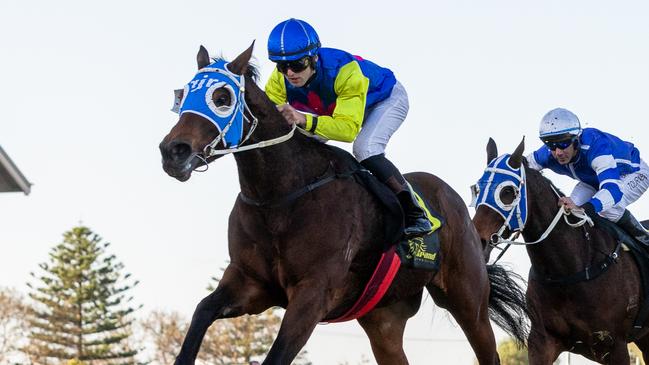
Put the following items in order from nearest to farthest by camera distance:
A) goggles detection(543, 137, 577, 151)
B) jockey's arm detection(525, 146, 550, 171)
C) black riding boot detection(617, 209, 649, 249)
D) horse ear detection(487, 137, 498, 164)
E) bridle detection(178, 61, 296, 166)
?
1. bridle detection(178, 61, 296, 166)
2. goggles detection(543, 137, 577, 151)
3. horse ear detection(487, 137, 498, 164)
4. black riding boot detection(617, 209, 649, 249)
5. jockey's arm detection(525, 146, 550, 171)

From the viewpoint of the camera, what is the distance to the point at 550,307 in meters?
9.79

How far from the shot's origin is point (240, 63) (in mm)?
6652

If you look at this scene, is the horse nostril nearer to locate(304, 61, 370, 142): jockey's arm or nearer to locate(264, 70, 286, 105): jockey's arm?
locate(304, 61, 370, 142): jockey's arm

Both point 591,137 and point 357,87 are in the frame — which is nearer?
point 357,87

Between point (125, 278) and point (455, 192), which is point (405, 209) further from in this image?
point (125, 278)

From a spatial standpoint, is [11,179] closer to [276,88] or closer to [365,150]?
[276,88]

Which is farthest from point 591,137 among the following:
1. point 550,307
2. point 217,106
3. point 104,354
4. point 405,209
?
point 104,354

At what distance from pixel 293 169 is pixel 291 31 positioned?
866 millimetres

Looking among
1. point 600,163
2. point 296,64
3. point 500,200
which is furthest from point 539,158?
point 296,64

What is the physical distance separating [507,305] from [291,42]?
376 centimetres

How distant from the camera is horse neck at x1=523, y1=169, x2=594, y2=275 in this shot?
9766 mm

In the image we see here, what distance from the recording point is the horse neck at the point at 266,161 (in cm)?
678

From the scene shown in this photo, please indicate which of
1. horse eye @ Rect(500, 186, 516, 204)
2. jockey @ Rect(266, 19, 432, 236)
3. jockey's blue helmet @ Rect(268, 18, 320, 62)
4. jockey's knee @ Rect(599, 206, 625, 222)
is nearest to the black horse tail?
horse eye @ Rect(500, 186, 516, 204)

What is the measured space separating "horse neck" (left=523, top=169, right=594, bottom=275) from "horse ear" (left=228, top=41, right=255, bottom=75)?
154 inches
